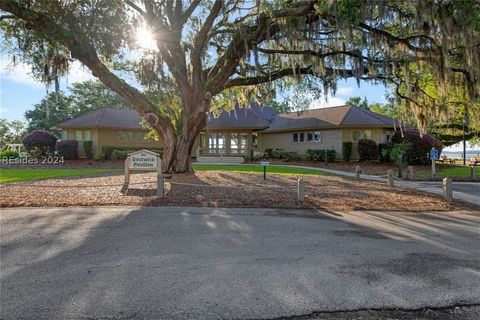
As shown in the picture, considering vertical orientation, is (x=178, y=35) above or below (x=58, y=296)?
above

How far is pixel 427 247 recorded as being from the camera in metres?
5.48

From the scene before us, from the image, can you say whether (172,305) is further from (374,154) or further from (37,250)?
(374,154)

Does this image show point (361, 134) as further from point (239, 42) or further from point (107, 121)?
point (107, 121)

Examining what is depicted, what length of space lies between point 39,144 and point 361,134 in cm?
2540

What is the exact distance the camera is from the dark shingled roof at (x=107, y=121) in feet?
87.7

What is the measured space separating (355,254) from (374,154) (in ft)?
68.2

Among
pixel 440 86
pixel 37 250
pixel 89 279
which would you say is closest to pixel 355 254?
pixel 89 279

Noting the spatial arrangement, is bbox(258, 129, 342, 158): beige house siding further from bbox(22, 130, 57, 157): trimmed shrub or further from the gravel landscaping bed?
bbox(22, 130, 57, 157): trimmed shrub

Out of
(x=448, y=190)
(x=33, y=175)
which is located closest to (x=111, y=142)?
(x=33, y=175)

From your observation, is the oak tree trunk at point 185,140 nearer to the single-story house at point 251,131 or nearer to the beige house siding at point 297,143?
the single-story house at point 251,131

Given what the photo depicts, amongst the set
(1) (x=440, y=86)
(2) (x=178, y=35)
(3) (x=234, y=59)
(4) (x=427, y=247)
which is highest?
(2) (x=178, y=35)

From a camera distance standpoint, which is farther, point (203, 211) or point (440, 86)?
point (440, 86)

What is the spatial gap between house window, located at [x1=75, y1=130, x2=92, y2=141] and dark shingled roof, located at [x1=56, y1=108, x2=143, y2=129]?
79 cm

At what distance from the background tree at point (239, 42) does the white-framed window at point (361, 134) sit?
9637mm
